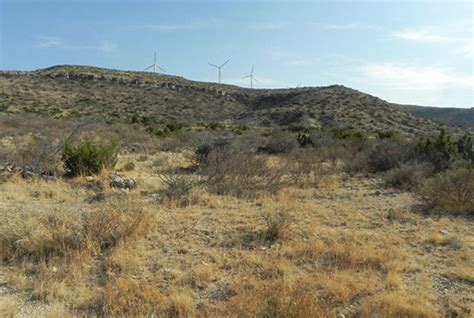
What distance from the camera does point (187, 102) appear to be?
177ft

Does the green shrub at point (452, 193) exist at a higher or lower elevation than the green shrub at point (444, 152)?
lower

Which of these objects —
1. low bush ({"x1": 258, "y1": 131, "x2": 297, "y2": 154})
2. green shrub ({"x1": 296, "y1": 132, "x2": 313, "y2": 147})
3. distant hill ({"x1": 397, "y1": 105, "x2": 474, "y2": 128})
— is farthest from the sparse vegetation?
distant hill ({"x1": 397, "y1": 105, "x2": 474, "y2": 128})

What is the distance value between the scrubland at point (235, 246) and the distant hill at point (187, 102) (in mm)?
27269

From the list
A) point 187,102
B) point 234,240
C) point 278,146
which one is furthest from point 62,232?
point 187,102

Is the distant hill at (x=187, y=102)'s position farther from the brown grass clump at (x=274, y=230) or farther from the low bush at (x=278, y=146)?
the brown grass clump at (x=274, y=230)

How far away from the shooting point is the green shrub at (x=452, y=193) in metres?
8.66

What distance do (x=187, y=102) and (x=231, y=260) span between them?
163ft

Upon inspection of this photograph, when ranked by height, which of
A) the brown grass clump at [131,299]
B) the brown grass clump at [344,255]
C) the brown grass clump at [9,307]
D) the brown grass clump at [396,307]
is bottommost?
the brown grass clump at [9,307]

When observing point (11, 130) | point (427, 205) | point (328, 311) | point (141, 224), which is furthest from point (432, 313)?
point (11, 130)

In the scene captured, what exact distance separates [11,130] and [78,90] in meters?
34.7

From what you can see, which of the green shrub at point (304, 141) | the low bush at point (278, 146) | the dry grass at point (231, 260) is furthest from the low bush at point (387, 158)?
the dry grass at point (231, 260)

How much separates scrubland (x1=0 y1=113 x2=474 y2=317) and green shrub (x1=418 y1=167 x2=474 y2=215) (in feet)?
0.09

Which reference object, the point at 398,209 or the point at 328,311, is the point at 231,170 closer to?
the point at 398,209

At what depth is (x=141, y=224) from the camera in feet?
21.6
